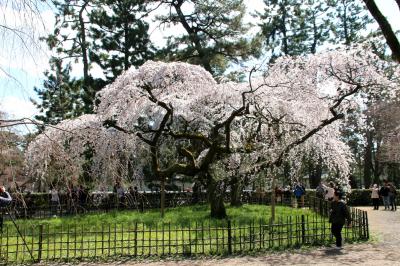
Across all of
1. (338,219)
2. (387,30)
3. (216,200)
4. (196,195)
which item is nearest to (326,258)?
(338,219)

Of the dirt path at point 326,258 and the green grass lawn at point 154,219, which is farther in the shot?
the green grass lawn at point 154,219

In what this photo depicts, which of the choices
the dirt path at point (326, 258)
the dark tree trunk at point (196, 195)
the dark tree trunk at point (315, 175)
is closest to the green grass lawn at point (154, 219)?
the dirt path at point (326, 258)

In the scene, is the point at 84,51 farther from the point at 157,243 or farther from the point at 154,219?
the point at 157,243

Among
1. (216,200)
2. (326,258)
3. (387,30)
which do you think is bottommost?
(326,258)

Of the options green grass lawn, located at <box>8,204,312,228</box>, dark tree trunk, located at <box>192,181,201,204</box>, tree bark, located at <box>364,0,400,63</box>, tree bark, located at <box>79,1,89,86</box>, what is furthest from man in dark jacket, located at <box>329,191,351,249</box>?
tree bark, located at <box>79,1,89,86</box>

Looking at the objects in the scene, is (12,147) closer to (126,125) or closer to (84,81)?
(126,125)

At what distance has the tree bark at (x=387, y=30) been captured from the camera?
439cm

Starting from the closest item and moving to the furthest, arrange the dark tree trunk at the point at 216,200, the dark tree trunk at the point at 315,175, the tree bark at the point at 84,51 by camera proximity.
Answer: the dark tree trunk at the point at 216,200, the tree bark at the point at 84,51, the dark tree trunk at the point at 315,175

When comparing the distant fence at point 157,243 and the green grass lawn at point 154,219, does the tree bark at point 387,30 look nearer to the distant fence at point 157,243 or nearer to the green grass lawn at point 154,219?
the distant fence at point 157,243

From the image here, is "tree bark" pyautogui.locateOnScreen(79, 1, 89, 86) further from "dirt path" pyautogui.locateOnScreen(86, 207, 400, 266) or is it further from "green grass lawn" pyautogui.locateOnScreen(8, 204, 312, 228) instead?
"dirt path" pyautogui.locateOnScreen(86, 207, 400, 266)

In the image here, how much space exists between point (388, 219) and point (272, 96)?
753cm

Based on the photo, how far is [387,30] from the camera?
447cm

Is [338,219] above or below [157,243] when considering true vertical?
above

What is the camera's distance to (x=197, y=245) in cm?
994
